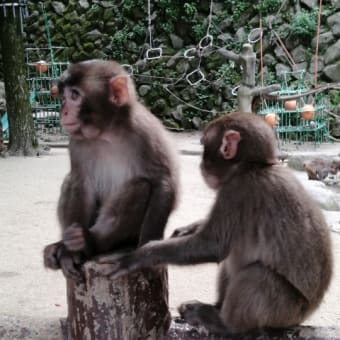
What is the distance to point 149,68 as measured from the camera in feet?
57.1

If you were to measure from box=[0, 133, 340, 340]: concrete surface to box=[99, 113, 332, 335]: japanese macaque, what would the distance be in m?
0.59

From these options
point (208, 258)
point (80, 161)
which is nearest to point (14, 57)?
point (80, 161)

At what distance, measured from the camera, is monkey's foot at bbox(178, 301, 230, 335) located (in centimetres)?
287

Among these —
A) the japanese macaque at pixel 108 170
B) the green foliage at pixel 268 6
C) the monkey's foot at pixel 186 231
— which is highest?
the green foliage at pixel 268 6

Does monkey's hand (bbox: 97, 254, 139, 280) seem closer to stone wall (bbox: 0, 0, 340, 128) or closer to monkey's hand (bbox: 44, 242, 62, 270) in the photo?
monkey's hand (bbox: 44, 242, 62, 270)

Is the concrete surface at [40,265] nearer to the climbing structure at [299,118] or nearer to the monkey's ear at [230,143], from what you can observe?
the monkey's ear at [230,143]

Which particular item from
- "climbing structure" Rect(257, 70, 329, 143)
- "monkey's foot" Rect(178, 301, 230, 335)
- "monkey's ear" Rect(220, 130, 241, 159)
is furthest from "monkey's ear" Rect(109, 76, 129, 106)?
"climbing structure" Rect(257, 70, 329, 143)

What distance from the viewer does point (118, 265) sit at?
270 cm

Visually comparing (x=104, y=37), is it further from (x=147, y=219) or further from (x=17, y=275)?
(x=147, y=219)

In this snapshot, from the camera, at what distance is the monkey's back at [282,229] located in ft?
8.90

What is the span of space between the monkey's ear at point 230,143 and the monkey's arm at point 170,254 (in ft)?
1.18

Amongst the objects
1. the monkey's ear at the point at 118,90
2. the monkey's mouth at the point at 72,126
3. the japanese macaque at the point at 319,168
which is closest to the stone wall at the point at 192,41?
the japanese macaque at the point at 319,168

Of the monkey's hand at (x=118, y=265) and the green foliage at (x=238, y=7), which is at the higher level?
the green foliage at (x=238, y=7)

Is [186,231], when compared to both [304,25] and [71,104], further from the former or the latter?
[304,25]
